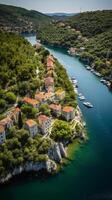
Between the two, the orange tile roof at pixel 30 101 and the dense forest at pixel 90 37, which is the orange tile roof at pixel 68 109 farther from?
the dense forest at pixel 90 37

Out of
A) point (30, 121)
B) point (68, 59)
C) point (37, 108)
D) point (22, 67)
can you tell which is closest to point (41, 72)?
point (22, 67)

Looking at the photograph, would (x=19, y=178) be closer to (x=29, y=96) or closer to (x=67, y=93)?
(x=29, y=96)

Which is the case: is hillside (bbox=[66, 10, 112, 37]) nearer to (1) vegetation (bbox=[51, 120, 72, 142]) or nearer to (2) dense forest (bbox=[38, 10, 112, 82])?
(2) dense forest (bbox=[38, 10, 112, 82])

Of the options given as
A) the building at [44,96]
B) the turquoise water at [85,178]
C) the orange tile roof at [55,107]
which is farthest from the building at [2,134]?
the orange tile roof at [55,107]

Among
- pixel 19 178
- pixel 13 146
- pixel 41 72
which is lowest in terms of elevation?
pixel 19 178

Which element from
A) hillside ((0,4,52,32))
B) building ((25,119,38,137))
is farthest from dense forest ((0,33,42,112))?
hillside ((0,4,52,32))

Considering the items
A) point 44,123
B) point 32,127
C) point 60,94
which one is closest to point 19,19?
point 60,94

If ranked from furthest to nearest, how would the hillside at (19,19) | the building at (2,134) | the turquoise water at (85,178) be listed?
1. the hillside at (19,19)
2. the building at (2,134)
3. the turquoise water at (85,178)
